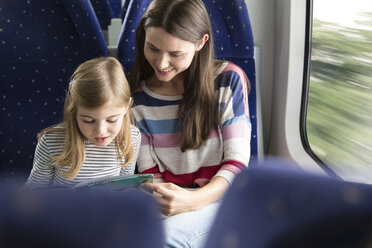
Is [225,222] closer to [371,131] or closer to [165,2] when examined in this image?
[165,2]

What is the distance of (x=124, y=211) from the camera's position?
328mm

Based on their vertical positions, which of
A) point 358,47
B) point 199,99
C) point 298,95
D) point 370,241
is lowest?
point 298,95

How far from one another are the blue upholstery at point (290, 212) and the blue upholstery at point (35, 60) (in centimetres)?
127

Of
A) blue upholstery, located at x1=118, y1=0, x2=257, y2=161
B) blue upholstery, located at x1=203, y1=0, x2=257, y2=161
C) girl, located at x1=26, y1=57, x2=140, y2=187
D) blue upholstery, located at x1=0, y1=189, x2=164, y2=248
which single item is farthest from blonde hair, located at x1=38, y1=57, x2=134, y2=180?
blue upholstery, located at x1=0, y1=189, x2=164, y2=248

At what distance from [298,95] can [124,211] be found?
1582 mm

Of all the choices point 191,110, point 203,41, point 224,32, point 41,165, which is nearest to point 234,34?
point 224,32

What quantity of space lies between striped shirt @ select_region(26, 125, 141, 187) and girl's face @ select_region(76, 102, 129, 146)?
81mm

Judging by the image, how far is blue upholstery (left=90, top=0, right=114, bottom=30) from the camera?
2.16 metres

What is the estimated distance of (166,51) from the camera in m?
1.33

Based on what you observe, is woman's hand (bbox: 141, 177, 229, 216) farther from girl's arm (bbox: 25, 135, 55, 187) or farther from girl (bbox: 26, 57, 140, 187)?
girl's arm (bbox: 25, 135, 55, 187)

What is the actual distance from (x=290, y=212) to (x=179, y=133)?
1.14 metres

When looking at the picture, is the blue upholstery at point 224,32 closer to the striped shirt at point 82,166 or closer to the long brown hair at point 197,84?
the long brown hair at point 197,84

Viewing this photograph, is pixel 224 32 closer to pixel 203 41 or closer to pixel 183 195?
pixel 203 41

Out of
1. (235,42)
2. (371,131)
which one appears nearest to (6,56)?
(235,42)
